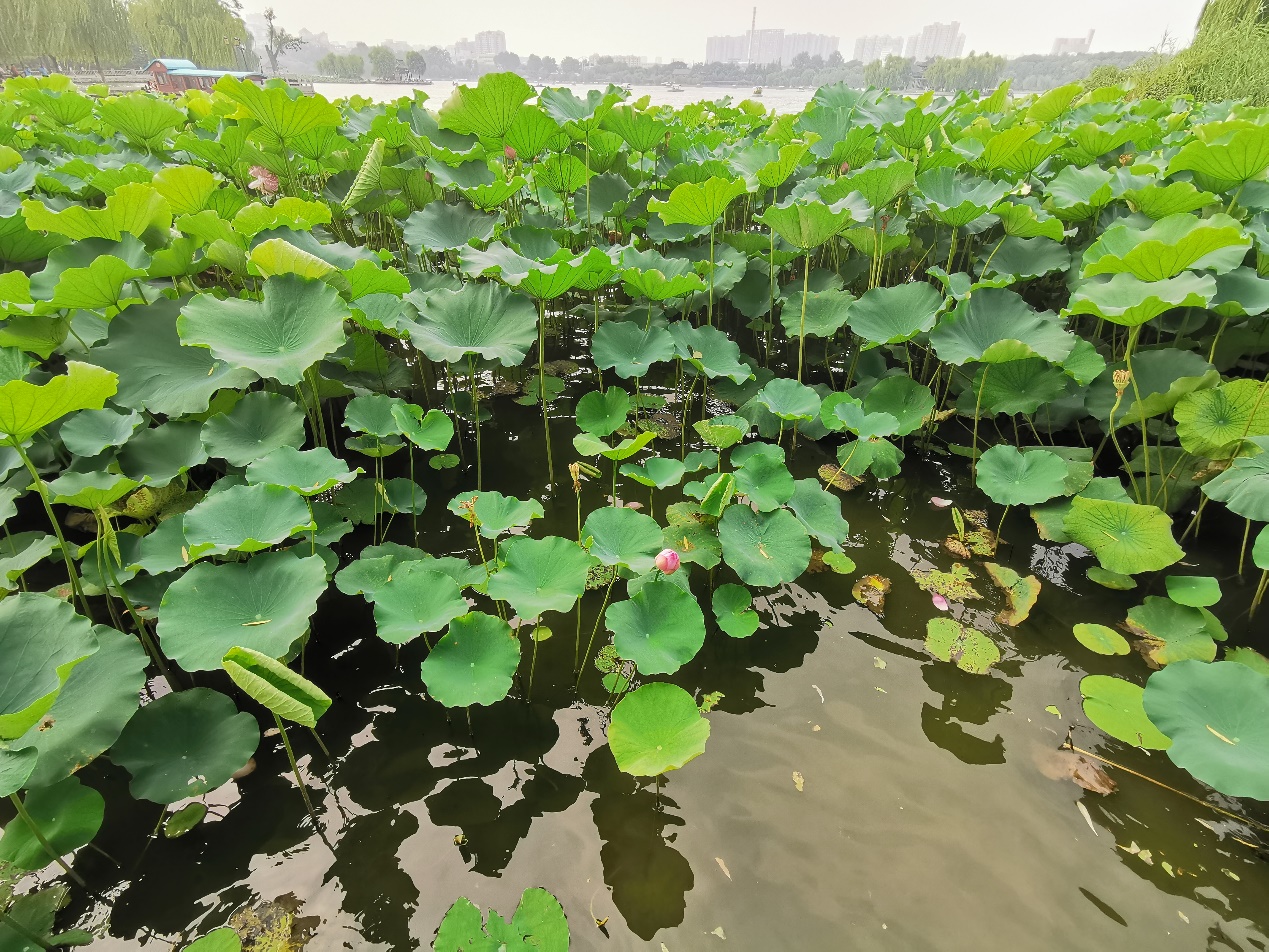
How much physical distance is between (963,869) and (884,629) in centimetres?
80

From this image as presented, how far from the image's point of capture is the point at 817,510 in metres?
2.23

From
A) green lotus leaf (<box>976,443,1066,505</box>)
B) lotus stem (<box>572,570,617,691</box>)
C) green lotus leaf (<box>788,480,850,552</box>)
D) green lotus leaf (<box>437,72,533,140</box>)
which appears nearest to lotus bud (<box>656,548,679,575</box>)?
lotus stem (<box>572,570,617,691</box>)

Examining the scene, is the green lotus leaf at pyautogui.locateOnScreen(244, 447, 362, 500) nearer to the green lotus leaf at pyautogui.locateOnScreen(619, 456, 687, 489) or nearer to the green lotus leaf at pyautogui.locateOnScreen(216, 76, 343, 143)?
the green lotus leaf at pyautogui.locateOnScreen(619, 456, 687, 489)

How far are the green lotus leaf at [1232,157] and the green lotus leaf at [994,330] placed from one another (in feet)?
2.76

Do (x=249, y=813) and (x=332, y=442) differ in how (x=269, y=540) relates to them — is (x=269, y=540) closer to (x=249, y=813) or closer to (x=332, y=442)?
(x=249, y=813)

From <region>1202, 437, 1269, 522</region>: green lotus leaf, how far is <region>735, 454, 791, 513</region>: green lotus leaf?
1.31 meters

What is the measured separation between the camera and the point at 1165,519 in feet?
6.52

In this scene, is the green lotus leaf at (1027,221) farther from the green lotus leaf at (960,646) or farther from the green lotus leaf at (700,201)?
the green lotus leaf at (960,646)

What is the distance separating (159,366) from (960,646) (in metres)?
2.95

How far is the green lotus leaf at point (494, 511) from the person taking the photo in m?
1.90

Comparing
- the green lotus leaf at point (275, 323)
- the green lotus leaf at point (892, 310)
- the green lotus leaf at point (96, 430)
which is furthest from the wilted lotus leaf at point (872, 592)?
the green lotus leaf at point (96, 430)

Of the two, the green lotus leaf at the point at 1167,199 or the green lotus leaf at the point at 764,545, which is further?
the green lotus leaf at the point at 1167,199

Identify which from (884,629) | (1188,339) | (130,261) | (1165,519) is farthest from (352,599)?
(1188,339)

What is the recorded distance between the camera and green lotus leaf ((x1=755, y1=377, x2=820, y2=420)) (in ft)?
8.21
